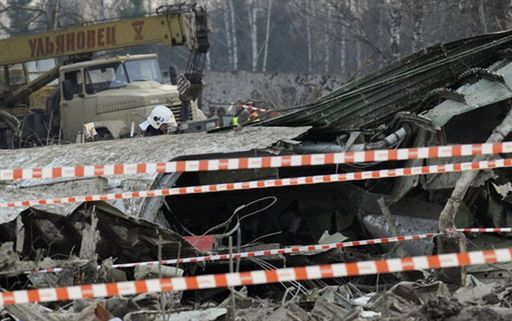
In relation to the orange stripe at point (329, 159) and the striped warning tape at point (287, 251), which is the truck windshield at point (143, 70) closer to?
the striped warning tape at point (287, 251)

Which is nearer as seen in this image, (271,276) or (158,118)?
(271,276)

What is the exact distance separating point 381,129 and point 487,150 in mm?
2478

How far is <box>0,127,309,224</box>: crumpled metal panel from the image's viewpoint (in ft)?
27.6

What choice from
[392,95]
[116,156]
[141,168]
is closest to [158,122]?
[116,156]

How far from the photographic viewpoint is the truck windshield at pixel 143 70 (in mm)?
21094

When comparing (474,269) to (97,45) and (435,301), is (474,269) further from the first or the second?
(97,45)

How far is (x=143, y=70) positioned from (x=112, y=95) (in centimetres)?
122

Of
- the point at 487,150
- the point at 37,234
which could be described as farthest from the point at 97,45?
the point at 487,150

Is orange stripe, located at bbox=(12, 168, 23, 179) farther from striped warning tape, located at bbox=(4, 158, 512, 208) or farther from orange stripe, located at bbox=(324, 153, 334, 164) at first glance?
orange stripe, located at bbox=(324, 153, 334, 164)

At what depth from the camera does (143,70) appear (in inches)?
843

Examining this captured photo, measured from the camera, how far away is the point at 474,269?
8250 mm

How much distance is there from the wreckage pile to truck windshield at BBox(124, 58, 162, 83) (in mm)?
11063

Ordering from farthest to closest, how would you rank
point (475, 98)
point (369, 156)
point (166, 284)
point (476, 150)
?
point (475, 98), point (369, 156), point (476, 150), point (166, 284)

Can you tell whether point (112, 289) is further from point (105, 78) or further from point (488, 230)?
point (105, 78)
